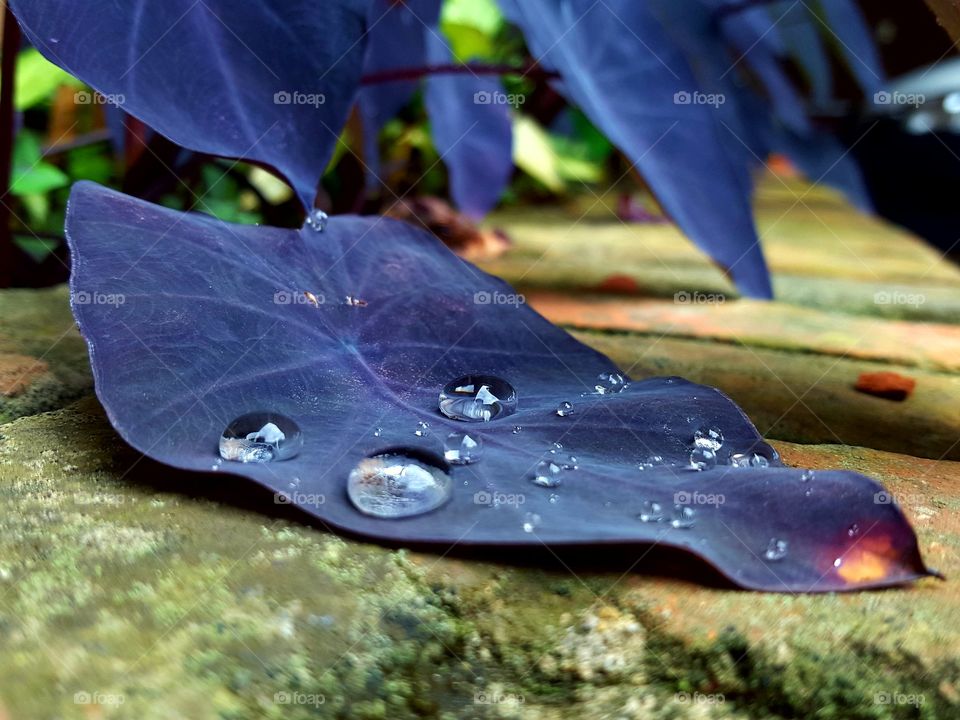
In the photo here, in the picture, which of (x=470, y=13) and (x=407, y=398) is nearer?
(x=407, y=398)

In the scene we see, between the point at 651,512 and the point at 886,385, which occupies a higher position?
the point at 651,512

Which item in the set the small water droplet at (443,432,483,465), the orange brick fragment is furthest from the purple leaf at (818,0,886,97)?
the small water droplet at (443,432,483,465)

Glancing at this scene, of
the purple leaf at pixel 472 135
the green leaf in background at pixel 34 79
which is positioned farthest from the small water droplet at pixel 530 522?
the green leaf in background at pixel 34 79

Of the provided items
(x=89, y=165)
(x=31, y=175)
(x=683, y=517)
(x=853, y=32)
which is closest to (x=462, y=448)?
(x=683, y=517)

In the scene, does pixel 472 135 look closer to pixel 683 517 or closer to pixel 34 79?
pixel 34 79

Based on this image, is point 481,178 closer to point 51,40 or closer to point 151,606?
point 51,40

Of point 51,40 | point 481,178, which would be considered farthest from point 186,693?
point 481,178
